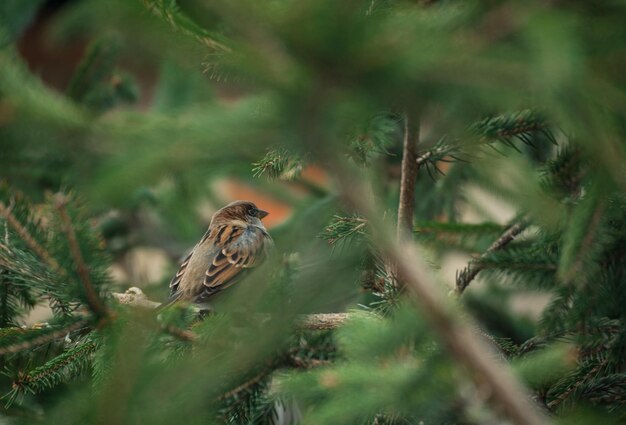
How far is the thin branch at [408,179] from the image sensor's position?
5.34 feet

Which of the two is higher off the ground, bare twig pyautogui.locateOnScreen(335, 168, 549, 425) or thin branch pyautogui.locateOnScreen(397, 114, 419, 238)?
thin branch pyautogui.locateOnScreen(397, 114, 419, 238)

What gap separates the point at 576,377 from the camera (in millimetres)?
1533

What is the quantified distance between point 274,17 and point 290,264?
466 millimetres

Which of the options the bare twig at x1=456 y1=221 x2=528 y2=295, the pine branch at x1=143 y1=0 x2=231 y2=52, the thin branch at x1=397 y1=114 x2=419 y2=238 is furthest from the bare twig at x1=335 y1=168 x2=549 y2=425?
the bare twig at x1=456 y1=221 x2=528 y2=295

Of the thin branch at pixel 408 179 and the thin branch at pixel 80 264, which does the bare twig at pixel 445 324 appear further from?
the thin branch at pixel 408 179

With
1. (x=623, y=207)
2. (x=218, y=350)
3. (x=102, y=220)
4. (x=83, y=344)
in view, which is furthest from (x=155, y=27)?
(x=102, y=220)

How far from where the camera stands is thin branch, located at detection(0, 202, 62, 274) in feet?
3.47

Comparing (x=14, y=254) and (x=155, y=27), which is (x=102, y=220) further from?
(x=155, y=27)

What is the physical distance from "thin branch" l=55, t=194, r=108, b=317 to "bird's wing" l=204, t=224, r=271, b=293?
5.44 feet

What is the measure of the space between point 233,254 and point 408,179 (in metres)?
1.32

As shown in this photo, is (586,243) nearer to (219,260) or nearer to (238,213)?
(219,260)

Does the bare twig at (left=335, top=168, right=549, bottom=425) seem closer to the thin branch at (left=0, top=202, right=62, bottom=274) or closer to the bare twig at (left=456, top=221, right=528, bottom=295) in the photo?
the thin branch at (left=0, top=202, right=62, bottom=274)

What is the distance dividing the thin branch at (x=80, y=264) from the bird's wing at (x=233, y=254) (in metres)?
1.66

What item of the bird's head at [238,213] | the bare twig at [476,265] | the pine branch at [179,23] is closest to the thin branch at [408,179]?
the bare twig at [476,265]
